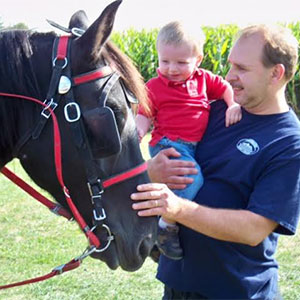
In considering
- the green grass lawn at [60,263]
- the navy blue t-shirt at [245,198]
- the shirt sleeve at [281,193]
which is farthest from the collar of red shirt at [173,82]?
the green grass lawn at [60,263]

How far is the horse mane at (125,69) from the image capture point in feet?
7.72

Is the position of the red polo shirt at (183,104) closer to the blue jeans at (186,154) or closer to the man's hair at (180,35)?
the blue jeans at (186,154)

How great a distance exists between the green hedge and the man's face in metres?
12.5

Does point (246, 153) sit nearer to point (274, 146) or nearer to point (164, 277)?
point (274, 146)

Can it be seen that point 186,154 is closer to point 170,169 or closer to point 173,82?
point 170,169

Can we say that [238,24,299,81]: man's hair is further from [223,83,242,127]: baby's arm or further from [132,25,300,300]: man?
[223,83,242,127]: baby's arm

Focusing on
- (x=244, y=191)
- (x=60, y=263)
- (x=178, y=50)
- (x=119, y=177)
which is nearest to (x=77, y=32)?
(x=119, y=177)

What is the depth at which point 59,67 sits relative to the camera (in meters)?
2.24

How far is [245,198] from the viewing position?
2.53 m

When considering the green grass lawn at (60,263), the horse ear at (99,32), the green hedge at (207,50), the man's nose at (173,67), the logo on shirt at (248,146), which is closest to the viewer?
the horse ear at (99,32)

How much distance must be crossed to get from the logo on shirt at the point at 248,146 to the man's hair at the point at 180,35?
0.78 meters

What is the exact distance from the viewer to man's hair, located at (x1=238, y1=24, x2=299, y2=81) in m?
2.50

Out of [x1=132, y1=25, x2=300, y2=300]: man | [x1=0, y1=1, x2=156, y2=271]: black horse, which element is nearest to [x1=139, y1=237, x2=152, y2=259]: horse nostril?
[x1=0, y1=1, x2=156, y2=271]: black horse

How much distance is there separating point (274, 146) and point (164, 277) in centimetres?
90
